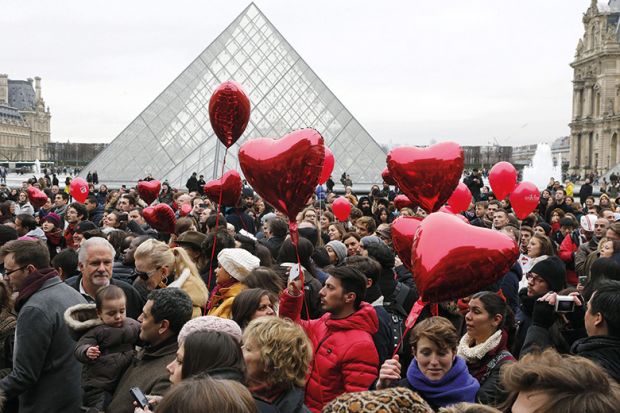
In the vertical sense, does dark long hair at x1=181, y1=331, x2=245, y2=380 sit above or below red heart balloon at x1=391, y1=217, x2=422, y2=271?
below

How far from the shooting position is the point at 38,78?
109250 millimetres

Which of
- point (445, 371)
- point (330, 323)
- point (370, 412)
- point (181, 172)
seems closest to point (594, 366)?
point (370, 412)

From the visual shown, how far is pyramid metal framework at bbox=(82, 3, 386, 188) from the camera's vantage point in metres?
26.4

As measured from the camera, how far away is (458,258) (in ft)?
9.04

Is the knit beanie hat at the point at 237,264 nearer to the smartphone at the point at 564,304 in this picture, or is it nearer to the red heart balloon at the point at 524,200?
the smartphone at the point at 564,304

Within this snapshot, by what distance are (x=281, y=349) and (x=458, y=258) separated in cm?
82

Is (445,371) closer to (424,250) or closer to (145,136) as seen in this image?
(424,250)

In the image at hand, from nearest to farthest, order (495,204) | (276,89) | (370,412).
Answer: (370,412), (495,204), (276,89)

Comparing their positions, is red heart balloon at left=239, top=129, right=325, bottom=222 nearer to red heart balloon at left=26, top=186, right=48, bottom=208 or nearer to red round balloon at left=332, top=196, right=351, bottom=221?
red round balloon at left=332, top=196, right=351, bottom=221

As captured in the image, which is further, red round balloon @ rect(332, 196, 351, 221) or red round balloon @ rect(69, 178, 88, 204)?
red round balloon @ rect(69, 178, 88, 204)

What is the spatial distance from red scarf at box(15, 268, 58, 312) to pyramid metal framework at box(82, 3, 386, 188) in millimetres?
21424

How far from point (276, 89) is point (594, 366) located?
27.1m

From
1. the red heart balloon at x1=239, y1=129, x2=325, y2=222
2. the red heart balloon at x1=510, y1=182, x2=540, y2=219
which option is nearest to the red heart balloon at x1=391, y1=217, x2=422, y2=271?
the red heart balloon at x1=239, y1=129, x2=325, y2=222

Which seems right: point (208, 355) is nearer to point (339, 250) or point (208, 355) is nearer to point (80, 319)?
point (80, 319)
